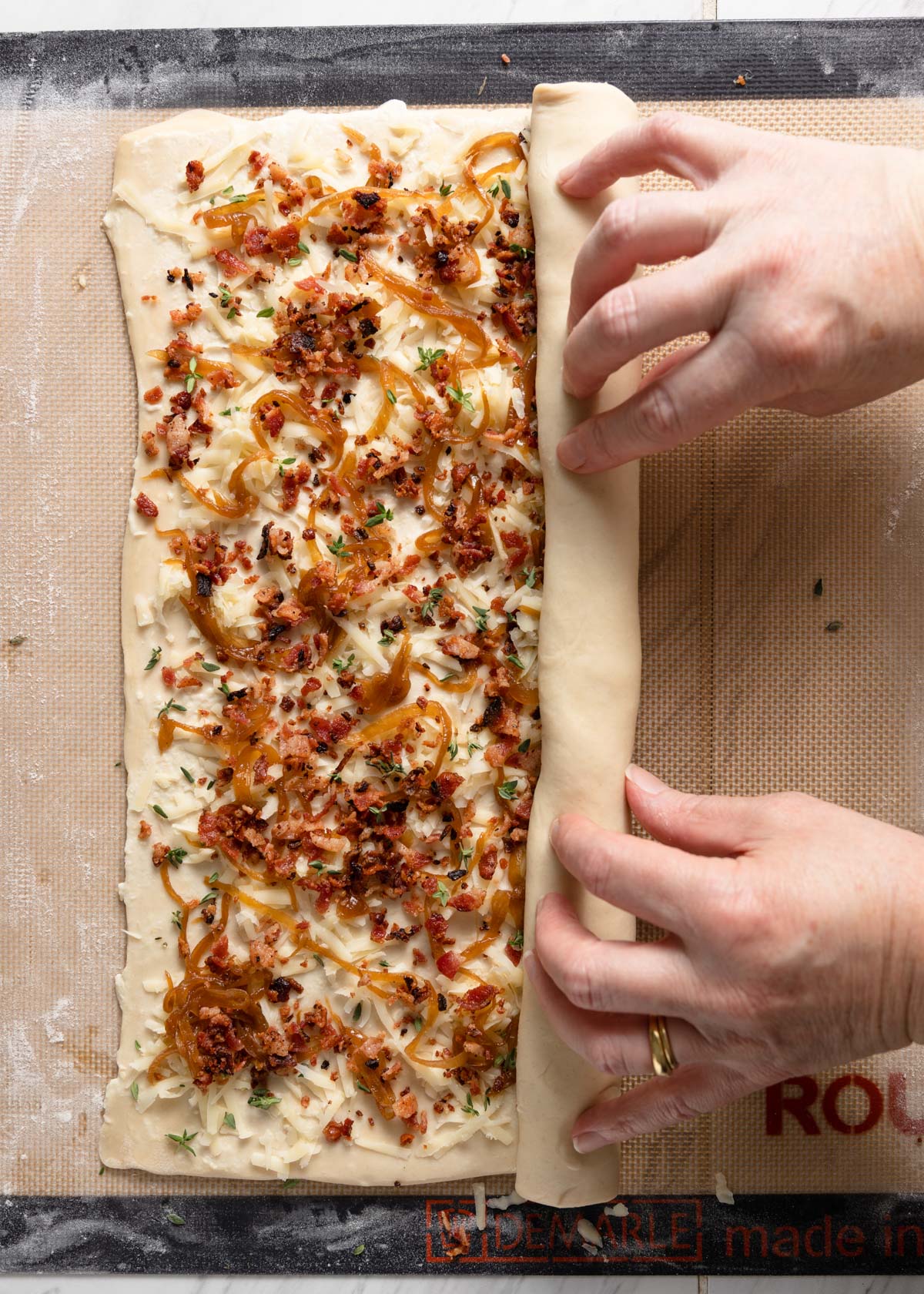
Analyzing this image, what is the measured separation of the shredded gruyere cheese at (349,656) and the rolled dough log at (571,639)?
0.08m

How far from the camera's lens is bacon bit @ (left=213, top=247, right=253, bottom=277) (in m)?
1.92

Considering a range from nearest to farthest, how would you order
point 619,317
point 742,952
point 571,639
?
point 742,952 → point 619,317 → point 571,639

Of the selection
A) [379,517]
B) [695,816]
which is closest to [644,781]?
[695,816]

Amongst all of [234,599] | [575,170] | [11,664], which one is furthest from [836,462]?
[11,664]

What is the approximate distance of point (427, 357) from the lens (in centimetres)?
187

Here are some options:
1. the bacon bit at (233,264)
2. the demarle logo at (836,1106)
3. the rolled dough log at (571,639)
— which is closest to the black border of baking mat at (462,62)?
the rolled dough log at (571,639)

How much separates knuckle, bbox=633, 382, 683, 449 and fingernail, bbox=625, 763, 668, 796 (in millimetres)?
630

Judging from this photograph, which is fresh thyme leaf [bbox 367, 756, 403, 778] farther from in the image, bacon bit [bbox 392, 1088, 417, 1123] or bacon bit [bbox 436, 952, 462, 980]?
bacon bit [bbox 392, 1088, 417, 1123]

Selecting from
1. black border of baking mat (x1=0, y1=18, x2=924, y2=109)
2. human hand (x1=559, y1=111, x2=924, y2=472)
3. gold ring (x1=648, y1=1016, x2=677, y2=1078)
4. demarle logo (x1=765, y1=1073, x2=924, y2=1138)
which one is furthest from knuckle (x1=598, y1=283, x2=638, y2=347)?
demarle logo (x1=765, y1=1073, x2=924, y2=1138)

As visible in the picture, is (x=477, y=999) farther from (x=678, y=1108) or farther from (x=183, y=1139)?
(x=183, y=1139)

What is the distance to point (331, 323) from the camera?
75.5 inches

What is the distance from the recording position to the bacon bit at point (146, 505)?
6.36 feet

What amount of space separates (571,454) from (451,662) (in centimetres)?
47

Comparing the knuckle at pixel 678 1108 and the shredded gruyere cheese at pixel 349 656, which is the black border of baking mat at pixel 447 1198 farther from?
the knuckle at pixel 678 1108
